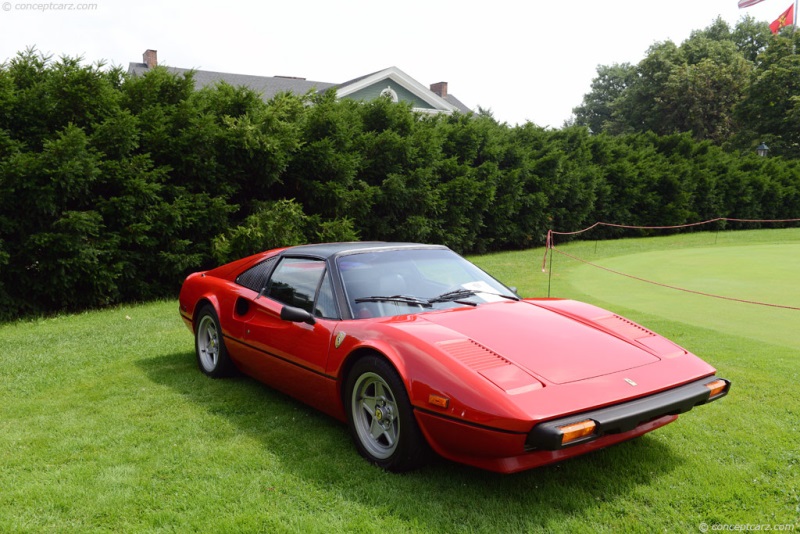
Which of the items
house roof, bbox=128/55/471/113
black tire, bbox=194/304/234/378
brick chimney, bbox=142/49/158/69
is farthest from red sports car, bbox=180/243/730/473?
brick chimney, bbox=142/49/158/69

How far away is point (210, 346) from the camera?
5.66 meters

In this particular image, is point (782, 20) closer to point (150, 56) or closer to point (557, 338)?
point (150, 56)

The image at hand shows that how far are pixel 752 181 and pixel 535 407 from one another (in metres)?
28.2

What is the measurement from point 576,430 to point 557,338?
2.96ft

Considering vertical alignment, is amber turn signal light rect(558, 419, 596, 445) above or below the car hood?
below

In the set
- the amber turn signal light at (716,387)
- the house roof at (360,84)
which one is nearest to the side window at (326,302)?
the amber turn signal light at (716,387)

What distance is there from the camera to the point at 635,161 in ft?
76.8

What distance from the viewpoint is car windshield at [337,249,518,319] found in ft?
13.3

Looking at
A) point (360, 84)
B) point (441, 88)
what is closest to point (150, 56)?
point (360, 84)

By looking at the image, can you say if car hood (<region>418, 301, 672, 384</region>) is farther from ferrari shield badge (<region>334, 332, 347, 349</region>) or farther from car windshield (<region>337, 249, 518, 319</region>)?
ferrari shield badge (<region>334, 332, 347, 349</region>)

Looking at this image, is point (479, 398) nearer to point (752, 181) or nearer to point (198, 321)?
point (198, 321)

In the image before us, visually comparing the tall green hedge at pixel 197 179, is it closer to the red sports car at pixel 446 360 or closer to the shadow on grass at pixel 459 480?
the red sports car at pixel 446 360

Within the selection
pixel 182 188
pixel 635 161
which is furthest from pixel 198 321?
pixel 635 161

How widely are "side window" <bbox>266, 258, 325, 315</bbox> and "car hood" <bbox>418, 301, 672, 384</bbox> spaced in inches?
37.7
